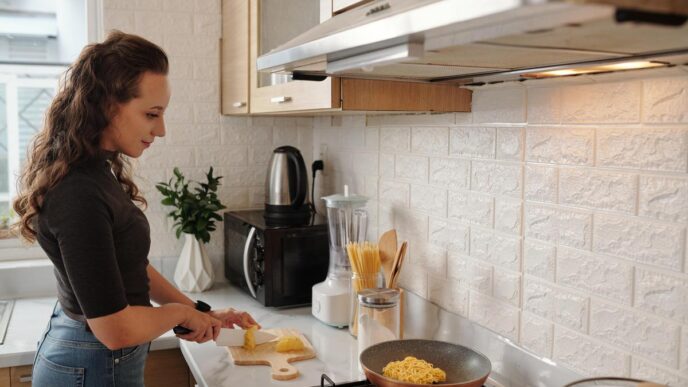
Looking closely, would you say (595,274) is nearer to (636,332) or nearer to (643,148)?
(636,332)

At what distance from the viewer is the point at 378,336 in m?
1.76

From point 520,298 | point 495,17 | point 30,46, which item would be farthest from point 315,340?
point 30,46

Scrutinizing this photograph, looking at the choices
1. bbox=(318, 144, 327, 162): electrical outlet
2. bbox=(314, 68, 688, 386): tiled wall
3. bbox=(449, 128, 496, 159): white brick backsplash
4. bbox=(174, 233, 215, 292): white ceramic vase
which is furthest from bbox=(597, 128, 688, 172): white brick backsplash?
bbox=(174, 233, 215, 292): white ceramic vase

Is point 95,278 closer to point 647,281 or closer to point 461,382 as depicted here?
point 461,382

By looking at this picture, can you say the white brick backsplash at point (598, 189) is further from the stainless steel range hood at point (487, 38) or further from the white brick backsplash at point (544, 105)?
the stainless steel range hood at point (487, 38)

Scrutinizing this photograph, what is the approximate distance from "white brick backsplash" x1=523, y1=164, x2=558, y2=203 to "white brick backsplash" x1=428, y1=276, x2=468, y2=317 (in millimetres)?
376

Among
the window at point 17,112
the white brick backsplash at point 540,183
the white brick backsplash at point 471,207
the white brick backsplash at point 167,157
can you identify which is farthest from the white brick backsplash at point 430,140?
the window at point 17,112

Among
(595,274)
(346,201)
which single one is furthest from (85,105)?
(595,274)

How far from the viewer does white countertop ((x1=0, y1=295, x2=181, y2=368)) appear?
6.38 feet

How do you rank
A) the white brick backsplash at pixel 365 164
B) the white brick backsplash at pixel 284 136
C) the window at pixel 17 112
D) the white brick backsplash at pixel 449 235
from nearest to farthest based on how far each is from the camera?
1. the white brick backsplash at pixel 449 235
2. the white brick backsplash at pixel 365 164
3. the window at pixel 17 112
4. the white brick backsplash at pixel 284 136

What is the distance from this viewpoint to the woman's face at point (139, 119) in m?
1.50

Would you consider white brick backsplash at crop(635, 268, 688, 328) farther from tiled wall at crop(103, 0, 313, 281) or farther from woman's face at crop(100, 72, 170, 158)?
tiled wall at crop(103, 0, 313, 281)

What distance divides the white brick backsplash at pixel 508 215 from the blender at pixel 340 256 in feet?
1.88

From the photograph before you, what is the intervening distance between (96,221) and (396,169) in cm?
101
